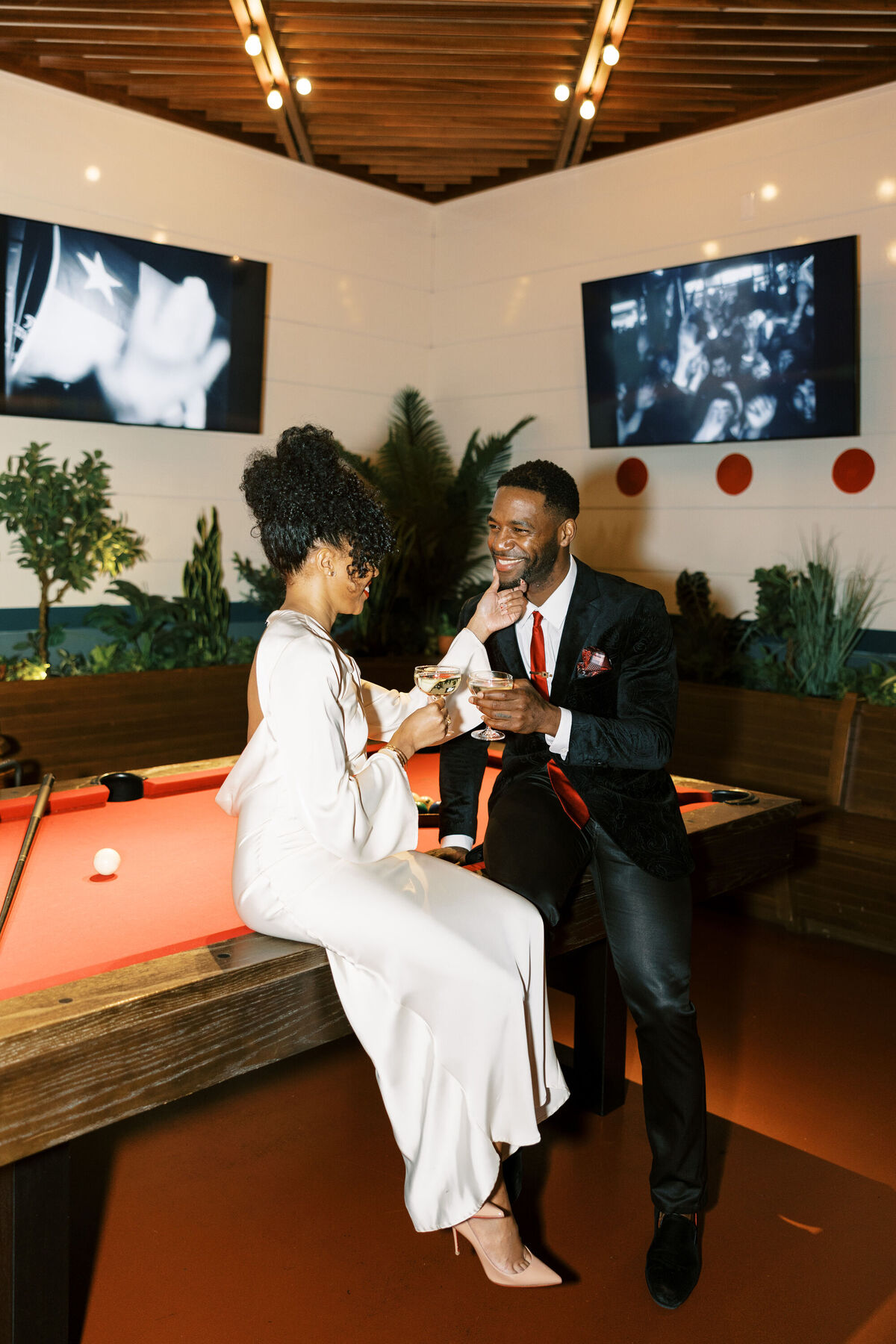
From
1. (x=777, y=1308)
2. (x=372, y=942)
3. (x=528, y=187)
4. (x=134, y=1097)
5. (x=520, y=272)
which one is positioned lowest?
(x=777, y=1308)

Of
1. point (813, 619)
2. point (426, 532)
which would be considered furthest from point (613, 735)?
point (426, 532)

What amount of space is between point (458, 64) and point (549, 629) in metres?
3.46

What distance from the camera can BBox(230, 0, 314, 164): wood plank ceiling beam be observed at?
14.1 ft

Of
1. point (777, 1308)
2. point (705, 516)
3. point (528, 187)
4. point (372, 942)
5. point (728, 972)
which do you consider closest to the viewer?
point (372, 942)

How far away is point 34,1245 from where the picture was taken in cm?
165

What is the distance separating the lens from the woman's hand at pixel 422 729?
2240mm

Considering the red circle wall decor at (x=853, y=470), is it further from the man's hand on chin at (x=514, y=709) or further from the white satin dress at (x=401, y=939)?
the white satin dress at (x=401, y=939)

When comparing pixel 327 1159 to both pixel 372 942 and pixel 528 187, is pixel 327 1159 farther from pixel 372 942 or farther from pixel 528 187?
pixel 528 187

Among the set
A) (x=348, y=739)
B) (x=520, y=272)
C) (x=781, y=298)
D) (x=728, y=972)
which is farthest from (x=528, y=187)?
(x=348, y=739)

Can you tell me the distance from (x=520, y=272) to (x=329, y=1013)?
5.68 m

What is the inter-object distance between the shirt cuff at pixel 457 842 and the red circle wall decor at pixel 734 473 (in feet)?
12.0

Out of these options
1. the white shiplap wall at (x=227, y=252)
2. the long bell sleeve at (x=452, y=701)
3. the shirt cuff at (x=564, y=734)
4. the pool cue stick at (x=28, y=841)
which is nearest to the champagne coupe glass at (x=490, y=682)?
the shirt cuff at (x=564, y=734)

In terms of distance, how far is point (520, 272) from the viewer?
658cm

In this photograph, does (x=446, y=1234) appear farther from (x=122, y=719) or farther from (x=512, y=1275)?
(x=122, y=719)
